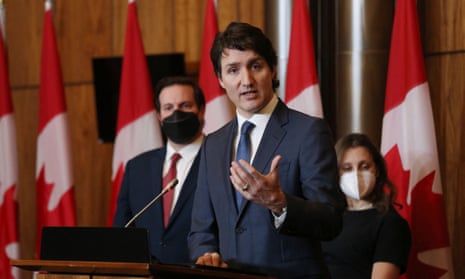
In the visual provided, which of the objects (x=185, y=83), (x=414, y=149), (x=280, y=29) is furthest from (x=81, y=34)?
(x=414, y=149)

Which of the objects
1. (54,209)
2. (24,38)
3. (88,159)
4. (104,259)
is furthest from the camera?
(24,38)

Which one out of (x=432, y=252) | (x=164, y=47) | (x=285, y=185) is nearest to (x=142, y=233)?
(x=285, y=185)

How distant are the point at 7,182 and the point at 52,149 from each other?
33 centimetres

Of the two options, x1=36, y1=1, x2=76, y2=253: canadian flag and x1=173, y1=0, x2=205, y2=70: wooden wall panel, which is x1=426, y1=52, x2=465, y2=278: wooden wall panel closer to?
x1=173, y1=0, x2=205, y2=70: wooden wall panel

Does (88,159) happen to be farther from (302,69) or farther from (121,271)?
(121,271)

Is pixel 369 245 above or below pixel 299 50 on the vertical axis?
below

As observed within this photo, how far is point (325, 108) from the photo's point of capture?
5062 millimetres

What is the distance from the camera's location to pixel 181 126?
391 cm

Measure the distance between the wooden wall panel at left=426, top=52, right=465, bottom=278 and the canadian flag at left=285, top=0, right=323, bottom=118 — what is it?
0.68 meters

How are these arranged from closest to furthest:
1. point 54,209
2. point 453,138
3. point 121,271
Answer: point 121,271 < point 453,138 < point 54,209

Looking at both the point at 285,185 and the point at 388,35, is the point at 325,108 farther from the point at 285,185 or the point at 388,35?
the point at 285,185

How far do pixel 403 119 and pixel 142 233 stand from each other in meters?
2.48

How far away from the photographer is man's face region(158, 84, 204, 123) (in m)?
4.02

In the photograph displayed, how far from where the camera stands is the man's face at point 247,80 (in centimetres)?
263
